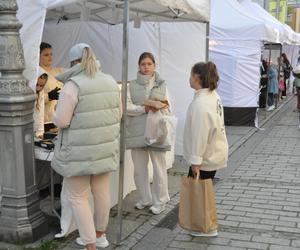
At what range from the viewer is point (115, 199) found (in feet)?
16.8

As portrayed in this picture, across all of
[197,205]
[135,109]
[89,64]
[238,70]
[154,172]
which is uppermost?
[89,64]

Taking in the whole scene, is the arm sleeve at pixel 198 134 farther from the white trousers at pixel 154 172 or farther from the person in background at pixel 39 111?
the person in background at pixel 39 111

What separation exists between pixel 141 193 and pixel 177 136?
2.31 meters

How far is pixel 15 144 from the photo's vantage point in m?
3.93

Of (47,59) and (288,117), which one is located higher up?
(47,59)

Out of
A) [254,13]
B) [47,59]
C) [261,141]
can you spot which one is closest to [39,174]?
[47,59]

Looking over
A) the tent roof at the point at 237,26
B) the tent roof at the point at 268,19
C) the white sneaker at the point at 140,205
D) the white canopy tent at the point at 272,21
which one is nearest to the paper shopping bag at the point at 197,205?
the white sneaker at the point at 140,205

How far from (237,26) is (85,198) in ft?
26.2

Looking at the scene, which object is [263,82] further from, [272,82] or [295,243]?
[295,243]

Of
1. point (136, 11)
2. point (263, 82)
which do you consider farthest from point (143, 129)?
point (263, 82)

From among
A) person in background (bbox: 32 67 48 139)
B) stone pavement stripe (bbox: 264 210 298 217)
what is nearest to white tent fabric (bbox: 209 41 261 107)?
stone pavement stripe (bbox: 264 210 298 217)

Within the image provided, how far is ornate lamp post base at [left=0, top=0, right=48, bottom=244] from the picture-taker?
149 inches

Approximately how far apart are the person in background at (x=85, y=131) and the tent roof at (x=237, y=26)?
24.5ft

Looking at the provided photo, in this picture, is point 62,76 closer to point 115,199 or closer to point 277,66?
point 115,199
